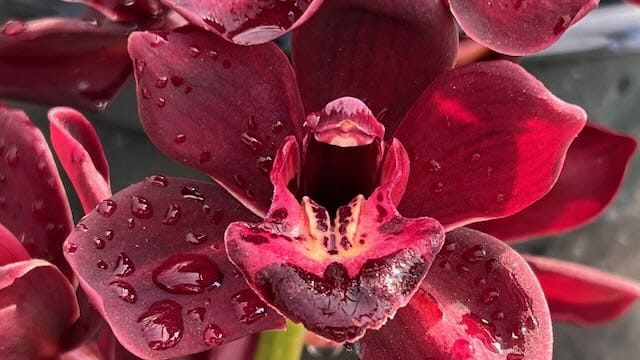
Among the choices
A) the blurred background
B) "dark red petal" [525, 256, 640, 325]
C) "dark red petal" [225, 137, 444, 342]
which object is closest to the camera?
"dark red petal" [225, 137, 444, 342]

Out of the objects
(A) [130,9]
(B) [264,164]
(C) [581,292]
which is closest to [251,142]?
(B) [264,164]

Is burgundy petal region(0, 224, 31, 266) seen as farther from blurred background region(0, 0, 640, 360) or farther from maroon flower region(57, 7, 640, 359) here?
blurred background region(0, 0, 640, 360)

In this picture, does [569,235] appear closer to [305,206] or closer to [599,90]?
[599,90]

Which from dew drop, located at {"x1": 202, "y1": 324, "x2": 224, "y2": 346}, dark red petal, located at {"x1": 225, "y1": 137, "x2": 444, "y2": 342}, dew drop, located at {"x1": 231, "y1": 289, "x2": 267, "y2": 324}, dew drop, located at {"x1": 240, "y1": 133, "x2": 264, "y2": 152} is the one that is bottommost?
dew drop, located at {"x1": 202, "y1": 324, "x2": 224, "y2": 346}

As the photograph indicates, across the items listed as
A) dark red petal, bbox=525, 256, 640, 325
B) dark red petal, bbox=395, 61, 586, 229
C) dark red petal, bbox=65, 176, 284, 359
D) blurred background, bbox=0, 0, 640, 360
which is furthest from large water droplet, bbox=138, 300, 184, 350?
blurred background, bbox=0, 0, 640, 360

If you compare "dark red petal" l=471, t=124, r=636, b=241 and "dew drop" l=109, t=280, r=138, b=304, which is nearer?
"dew drop" l=109, t=280, r=138, b=304

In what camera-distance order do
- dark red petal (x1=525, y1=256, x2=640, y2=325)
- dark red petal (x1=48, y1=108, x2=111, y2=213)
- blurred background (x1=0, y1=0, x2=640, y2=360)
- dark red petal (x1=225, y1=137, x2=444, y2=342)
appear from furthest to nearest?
blurred background (x1=0, y1=0, x2=640, y2=360) → dark red petal (x1=525, y1=256, x2=640, y2=325) → dark red petal (x1=48, y1=108, x2=111, y2=213) → dark red petal (x1=225, y1=137, x2=444, y2=342)

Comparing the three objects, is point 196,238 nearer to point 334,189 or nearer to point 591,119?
point 334,189

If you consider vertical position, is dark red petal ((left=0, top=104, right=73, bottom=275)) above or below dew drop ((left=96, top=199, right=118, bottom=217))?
below

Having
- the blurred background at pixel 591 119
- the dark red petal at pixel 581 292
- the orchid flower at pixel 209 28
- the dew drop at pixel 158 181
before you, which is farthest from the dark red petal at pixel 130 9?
the blurred background at pixel 591 119
